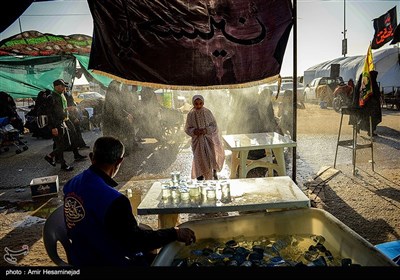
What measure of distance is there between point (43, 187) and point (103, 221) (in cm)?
453

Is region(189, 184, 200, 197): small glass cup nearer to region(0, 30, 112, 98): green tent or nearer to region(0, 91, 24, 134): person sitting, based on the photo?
region(0, 30, 112, 98): green tent

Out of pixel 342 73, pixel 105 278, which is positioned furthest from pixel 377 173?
pixel 342 73

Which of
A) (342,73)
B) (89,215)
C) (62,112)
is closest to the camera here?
(89,215)

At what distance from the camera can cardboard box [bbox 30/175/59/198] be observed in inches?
231

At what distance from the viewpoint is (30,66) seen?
42.4 feet

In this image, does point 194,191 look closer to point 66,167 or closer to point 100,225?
point 100,225

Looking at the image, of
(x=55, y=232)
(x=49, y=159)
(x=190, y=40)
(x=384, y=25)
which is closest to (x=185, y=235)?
(x=55, y=232)

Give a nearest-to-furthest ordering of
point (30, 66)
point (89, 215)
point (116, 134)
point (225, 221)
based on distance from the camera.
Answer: point (89, 215)
point (225, 221)
point (116, 134)
point (30, 66)

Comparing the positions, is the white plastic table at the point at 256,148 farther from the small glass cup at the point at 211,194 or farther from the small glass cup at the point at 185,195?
the small glass cup at the point at 185,195

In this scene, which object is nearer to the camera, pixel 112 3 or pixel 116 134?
pixel 112 3

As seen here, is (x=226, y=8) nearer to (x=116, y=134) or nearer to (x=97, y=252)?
(x=97, y=252)

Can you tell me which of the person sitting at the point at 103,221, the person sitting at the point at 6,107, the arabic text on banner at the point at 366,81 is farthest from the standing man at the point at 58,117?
the arabic text on banner at the point at 366,81

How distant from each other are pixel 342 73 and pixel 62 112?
83.2 ft

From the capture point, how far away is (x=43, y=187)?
19.4 ft
